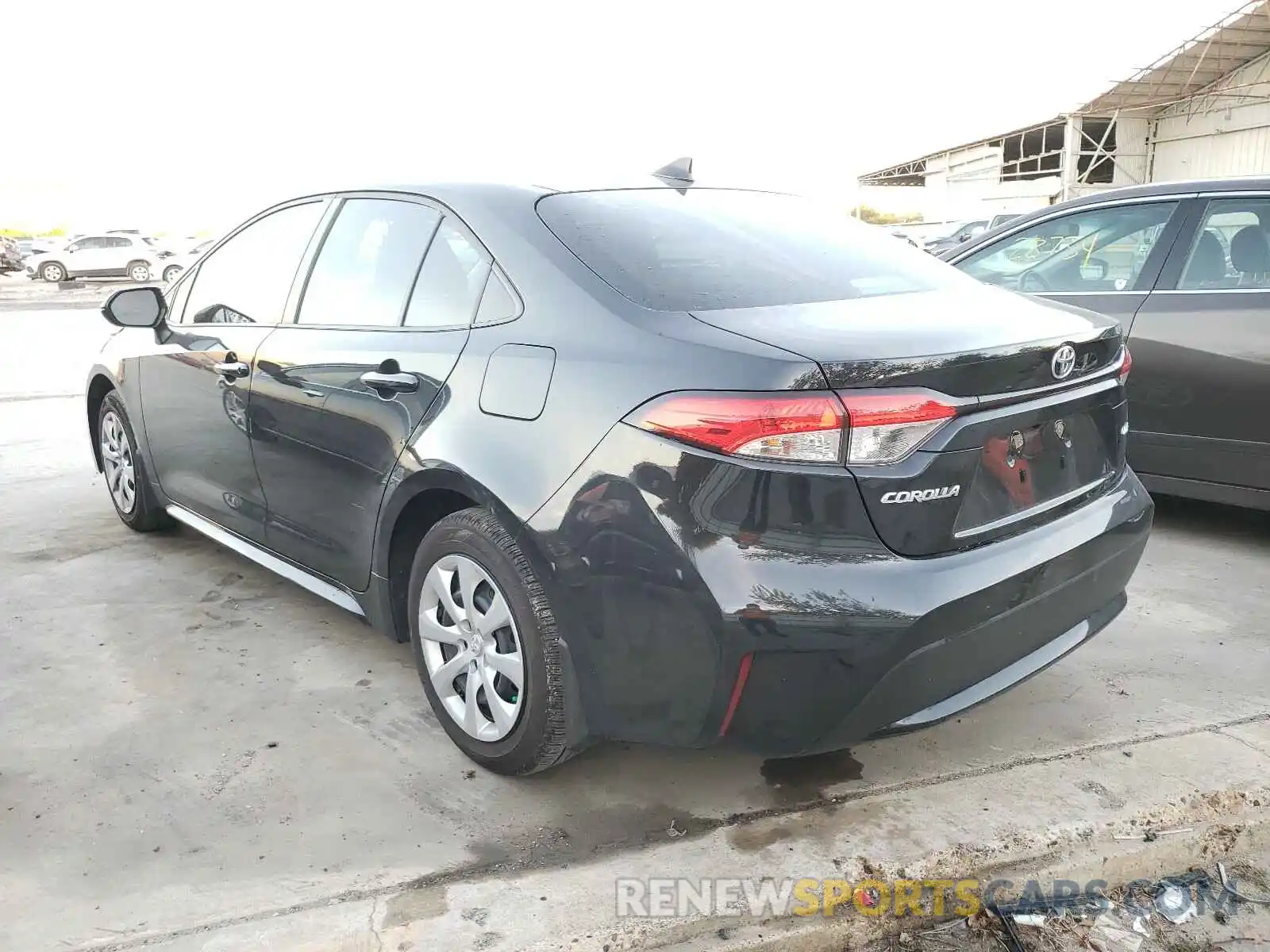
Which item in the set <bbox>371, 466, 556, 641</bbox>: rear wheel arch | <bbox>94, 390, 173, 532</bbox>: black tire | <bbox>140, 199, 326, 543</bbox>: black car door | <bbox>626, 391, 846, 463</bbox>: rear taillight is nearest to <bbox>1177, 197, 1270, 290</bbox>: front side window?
<bbox>626, 391, 846, 463</bbox>: rear taillight

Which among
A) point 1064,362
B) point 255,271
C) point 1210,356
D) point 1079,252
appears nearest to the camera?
point 1064,362

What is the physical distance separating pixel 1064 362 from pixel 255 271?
2712 mm

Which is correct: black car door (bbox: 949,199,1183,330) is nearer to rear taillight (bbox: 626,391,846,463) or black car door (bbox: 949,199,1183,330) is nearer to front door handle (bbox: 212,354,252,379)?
rear taillight (bbox: 626,391,846,463)

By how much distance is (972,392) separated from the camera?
2.20m

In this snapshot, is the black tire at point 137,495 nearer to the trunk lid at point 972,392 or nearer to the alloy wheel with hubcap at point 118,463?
the alloy wheel with hubcap at point 118,463

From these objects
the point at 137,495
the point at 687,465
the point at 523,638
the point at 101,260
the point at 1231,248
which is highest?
the point at 1231,248

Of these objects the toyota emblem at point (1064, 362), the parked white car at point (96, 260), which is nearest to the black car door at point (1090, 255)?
the toyota emblem at point (1064, 362)

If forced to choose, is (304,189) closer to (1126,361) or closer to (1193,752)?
(1126,361)

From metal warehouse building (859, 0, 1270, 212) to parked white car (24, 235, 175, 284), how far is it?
24630mm

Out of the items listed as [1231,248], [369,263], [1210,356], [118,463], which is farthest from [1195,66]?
[369,263]

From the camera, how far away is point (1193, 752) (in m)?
2.81

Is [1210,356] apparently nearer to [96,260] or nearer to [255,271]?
[255,271]

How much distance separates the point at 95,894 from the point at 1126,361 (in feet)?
9.33

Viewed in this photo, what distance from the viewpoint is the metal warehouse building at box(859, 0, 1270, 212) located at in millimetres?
25266
